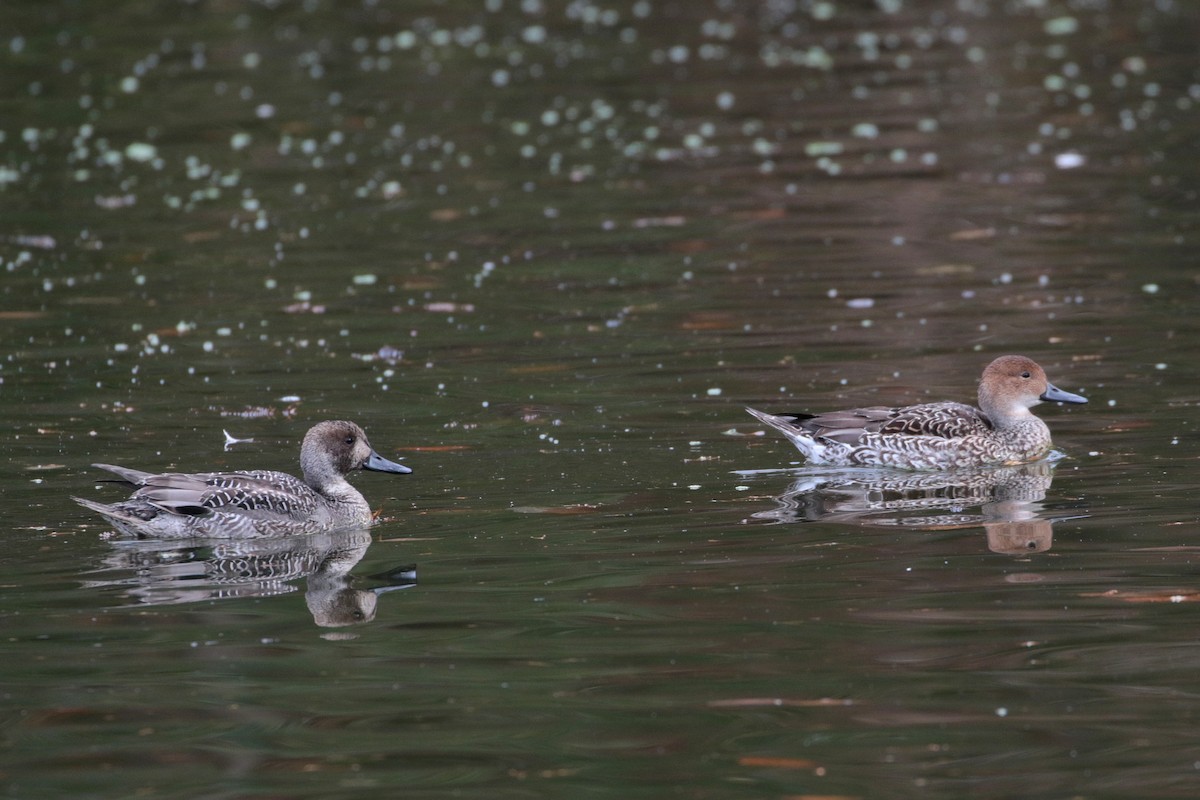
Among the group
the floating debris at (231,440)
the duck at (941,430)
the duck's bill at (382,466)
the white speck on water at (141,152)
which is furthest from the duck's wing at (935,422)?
the white speck on water at (141,152)

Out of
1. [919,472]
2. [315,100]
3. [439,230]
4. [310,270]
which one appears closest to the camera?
[919,472]

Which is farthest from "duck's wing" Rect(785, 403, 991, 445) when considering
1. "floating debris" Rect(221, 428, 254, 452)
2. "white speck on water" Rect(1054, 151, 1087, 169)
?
"white speck on water" Rect(1054, 151, 1087, 169)

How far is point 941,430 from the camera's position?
39.0 feet

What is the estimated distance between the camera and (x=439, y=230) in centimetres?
1989

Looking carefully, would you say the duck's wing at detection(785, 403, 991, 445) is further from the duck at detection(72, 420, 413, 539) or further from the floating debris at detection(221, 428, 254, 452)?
the floating debris at detection(221, 428, 254, 452)

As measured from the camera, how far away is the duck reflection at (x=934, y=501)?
986 cm

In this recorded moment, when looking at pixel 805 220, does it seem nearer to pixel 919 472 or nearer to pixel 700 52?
pixel 919 472

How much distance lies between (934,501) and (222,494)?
4029 mm

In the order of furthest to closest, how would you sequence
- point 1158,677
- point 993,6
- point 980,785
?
point 993,6 < point 1158,677 < point 980,785

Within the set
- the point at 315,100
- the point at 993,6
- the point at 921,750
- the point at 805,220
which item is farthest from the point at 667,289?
the point at 993,6

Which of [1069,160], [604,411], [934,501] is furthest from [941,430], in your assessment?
[1069,160]

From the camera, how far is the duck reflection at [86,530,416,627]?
29.3 ft

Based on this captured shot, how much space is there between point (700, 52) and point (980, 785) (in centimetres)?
2667

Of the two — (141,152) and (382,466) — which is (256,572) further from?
(141,152)
